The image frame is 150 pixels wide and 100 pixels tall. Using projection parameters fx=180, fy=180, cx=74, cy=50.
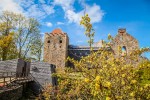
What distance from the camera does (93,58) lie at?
4.17 metres

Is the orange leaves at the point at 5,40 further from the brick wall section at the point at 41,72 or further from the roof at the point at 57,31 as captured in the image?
the roof at the point at 57,31

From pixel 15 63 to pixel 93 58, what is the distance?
2366 cm

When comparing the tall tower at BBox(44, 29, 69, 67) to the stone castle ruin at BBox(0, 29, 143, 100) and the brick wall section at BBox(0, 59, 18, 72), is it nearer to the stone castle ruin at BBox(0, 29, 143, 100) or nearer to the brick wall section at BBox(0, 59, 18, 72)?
the stone castle ruin at BBox(0, 29, 143, 100)

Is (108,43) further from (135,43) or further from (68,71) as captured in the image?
(135,43)

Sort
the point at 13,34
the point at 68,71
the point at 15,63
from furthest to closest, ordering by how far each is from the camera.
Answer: the point at 13,34 < the point at 15,63 < the point at 68,71

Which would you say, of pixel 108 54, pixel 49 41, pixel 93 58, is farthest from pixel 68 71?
pixel 49 41

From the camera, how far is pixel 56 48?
3966cm

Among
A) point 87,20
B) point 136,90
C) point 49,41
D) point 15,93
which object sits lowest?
point 15,93

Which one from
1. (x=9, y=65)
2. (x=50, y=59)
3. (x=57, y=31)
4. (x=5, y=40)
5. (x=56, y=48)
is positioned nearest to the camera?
(x=9, y=65)

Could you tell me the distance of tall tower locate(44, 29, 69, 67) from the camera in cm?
3904

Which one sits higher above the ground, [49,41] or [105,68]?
[49,41]

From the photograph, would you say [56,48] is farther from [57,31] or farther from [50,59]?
[57,31]

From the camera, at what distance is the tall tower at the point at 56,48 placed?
3904 cm

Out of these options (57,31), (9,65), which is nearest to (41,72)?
(9,65)
